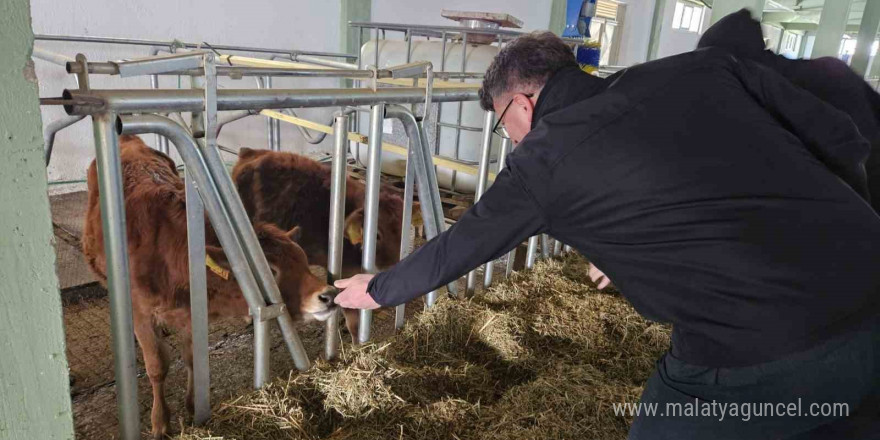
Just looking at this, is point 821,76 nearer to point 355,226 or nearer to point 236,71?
point 236,71

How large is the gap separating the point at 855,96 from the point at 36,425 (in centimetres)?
224

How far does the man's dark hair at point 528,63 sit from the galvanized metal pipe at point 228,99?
598 mm

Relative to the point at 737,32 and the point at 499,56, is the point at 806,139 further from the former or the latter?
the point at 499,56

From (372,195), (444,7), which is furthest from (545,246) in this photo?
(444,7)

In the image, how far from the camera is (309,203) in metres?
3.64

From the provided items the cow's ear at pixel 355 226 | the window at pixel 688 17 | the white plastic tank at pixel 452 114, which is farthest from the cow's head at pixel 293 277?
the window at pixel 688 17

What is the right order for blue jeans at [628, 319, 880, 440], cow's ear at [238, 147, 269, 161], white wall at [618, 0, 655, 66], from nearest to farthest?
blue jeans at [628, 319, 880, 440] → cow's ear at [238, 147, 269, 161] → white wall at [618, 0, 655, 66]

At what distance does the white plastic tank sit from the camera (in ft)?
17.0

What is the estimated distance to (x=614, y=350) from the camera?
2.67m

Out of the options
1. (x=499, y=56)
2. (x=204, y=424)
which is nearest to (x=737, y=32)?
(x=499, y=56)

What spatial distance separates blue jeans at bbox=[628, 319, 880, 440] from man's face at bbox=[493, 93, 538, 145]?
81cm

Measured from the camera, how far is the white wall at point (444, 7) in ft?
28.9

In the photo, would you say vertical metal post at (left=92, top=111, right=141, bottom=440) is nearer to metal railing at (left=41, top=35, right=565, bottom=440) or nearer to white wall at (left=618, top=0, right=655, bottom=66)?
metal railing at (left=41, top=35, right=565, bottom=440)

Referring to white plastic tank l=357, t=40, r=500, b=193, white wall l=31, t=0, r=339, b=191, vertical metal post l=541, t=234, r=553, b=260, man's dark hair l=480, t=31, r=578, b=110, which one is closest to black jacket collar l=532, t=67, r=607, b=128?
man's dark hair l=480, t=31, r=578, b=110
